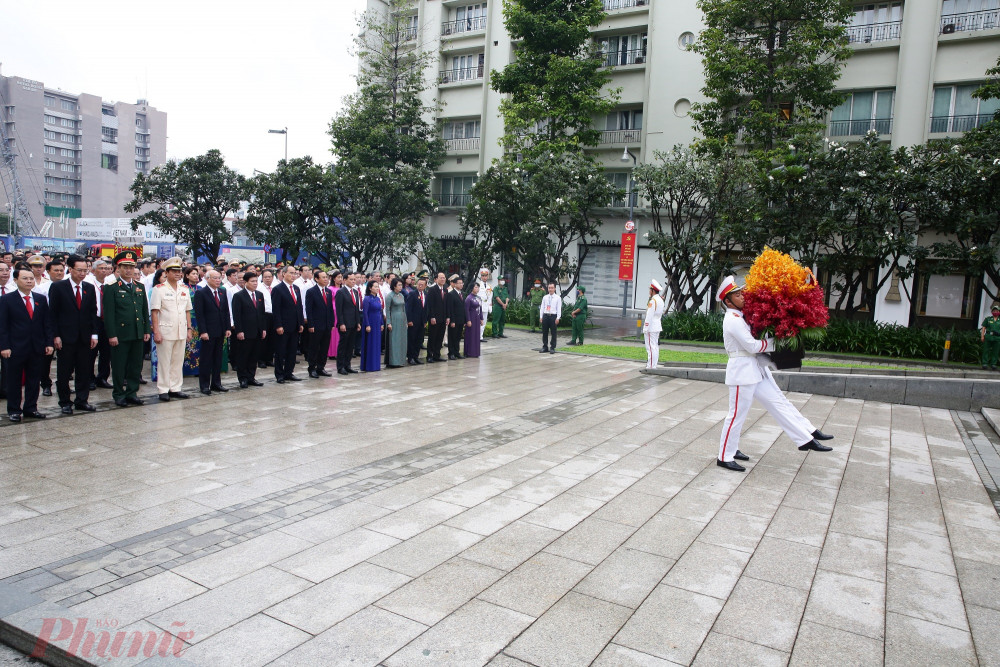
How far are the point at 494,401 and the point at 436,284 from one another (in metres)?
4.90

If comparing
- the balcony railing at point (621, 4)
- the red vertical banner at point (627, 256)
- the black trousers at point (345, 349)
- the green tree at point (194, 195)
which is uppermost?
the balcony railing at point (621, 4)

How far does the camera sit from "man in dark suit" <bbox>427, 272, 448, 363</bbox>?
14.5 m

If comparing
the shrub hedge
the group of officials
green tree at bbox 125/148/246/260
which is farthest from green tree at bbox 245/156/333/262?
the shrub hedge

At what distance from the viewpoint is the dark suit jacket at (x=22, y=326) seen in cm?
777

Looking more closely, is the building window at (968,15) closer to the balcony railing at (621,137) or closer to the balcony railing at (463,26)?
the balcony railing at (621,137)

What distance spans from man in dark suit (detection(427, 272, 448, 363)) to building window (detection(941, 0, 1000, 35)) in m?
23.3

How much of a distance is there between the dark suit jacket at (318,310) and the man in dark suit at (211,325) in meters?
1.79

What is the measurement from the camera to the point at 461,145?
1462 inches

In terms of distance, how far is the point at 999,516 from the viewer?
6027mm

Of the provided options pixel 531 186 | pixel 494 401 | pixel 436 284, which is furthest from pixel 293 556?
pixel 531 186

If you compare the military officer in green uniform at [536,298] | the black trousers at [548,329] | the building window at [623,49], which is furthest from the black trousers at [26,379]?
the building window at [623,49]

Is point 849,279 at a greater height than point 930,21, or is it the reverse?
point 930,21

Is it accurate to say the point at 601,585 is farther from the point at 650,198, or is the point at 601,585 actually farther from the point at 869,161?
the point at 650,198

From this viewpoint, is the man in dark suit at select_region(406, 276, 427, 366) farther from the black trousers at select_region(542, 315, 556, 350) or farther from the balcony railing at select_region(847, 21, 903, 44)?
the balcony railing at select_region(847, 21, 903, 44)
